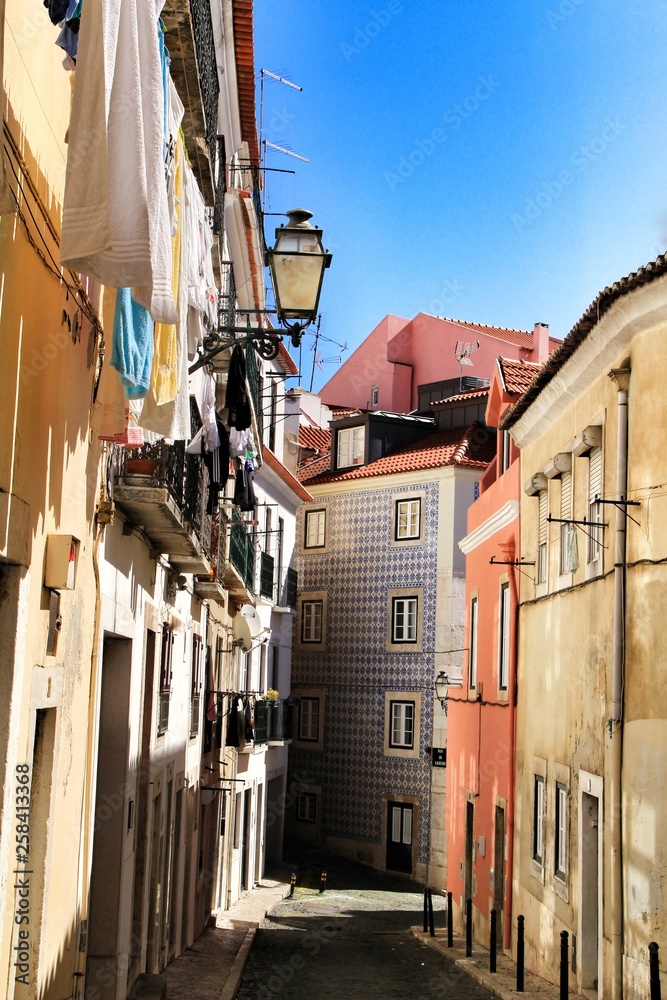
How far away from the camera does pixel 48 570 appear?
6426 millimetres

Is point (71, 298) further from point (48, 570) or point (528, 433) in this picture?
point (528, 433)

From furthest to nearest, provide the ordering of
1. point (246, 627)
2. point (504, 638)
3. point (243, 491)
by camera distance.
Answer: point (246, 627), point (504, 638), point (243, 491)

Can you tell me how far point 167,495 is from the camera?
958 cm

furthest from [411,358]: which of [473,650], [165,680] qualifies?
[165,680]

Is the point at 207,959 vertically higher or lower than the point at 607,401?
lower

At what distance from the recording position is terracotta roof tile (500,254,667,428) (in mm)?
10992

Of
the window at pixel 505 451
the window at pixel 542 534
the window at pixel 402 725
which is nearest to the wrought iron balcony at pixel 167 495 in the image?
the window at pixel 542 534

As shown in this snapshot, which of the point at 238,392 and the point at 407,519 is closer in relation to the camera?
the point at 238,392

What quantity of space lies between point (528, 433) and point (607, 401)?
4.58 m

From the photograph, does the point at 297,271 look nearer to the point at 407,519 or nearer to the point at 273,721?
the point at 273,721

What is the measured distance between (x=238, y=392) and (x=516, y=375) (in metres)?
8.80

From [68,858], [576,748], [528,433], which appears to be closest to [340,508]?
[528,433]

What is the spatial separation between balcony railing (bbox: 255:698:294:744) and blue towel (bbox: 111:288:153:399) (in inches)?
811

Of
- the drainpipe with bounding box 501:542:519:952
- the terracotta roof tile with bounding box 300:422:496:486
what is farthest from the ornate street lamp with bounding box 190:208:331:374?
the terracotta roof tile with bounding box 300:422:496:486
